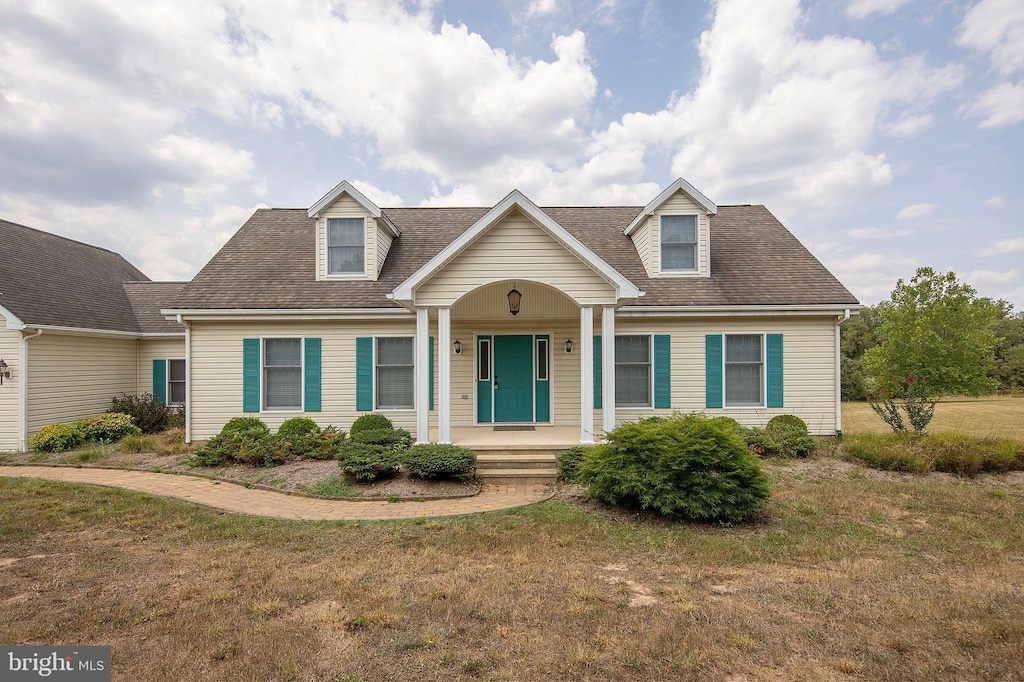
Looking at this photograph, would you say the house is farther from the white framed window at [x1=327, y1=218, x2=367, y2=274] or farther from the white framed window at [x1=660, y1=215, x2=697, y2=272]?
the white framed window at [x1=660, y1=215, x2=697, y2=272]

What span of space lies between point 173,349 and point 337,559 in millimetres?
13076

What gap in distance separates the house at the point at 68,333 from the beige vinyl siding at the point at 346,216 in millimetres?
6342

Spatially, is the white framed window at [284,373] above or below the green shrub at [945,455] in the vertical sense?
above

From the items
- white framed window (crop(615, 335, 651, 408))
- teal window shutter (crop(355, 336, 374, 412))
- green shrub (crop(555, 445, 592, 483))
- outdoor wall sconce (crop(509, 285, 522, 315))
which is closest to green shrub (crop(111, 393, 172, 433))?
teal window shutter (crop(355, 336, 374, 412))

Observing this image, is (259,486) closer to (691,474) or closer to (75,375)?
(691,474)

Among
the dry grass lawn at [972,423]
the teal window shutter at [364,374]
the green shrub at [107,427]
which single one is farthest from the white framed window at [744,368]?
the green shrub at [107,427]

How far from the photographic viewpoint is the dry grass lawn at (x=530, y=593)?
10.4 feet

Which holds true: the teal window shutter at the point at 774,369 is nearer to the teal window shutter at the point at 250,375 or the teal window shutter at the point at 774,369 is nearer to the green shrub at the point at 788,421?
the green shrub at the point at 788,421

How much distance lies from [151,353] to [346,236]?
8110mm

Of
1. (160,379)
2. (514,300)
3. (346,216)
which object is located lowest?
(160,379)

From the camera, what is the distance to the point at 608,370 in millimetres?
9039

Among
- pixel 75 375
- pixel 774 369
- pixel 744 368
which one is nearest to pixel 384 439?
pixel 744 368

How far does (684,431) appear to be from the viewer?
21.2ft

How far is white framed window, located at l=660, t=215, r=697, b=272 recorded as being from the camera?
1198 centimetres
